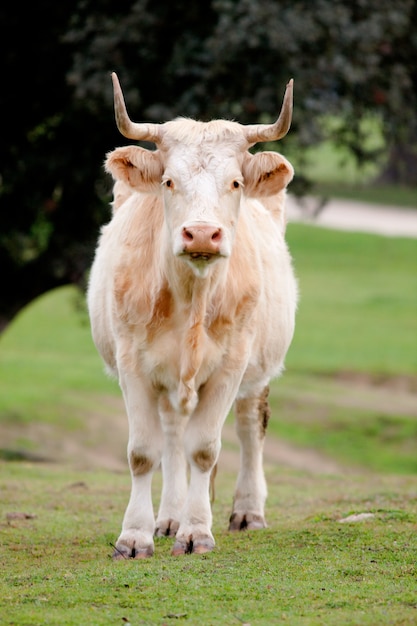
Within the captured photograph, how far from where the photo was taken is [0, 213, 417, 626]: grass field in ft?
20.9

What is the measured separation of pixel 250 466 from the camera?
9461 mm

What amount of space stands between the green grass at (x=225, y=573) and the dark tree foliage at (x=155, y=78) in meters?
5.36

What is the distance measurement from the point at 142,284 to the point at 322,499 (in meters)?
4.21

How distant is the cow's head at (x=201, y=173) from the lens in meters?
7.12

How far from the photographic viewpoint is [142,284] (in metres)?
8.00

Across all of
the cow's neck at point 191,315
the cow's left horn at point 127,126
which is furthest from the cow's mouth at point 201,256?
the cow's left horn at point 127,126

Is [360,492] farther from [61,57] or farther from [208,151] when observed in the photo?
[61,57]

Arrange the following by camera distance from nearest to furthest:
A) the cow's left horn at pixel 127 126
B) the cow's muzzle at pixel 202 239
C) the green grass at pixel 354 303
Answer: the cow's muzzle at pixel 202 239
the cow's left horn at pixel 127 126
the green grass at pixel 354 303

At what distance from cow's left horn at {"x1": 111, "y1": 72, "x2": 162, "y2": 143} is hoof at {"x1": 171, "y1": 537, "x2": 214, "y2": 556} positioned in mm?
2548

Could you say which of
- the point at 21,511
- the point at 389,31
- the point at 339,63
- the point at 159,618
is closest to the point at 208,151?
the point at 159,618

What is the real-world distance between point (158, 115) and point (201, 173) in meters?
6.52

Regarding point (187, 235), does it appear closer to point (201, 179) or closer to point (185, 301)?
point (201, 179)

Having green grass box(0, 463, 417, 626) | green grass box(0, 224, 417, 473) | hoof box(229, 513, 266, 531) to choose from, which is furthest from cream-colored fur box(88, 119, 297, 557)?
green grass box(0, 224, 417, 473)

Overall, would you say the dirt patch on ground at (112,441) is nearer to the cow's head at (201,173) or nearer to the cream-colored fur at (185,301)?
the cream-colored fur at (185,301)
